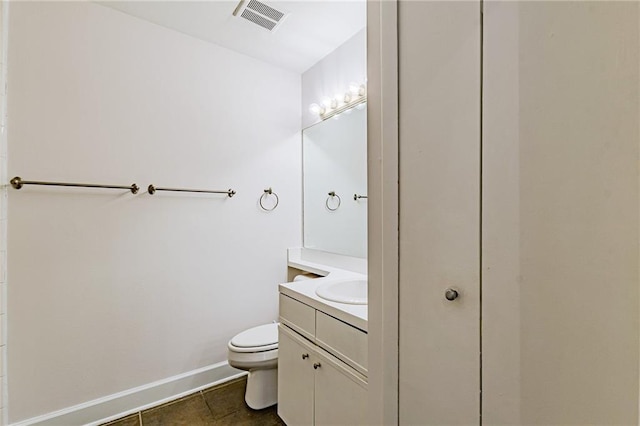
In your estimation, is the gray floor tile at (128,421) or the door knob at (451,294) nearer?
the door knob at (451,294)

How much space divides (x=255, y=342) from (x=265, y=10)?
194 centimetres

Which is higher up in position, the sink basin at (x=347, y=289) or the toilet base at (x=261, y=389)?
the sink basin at (x=347, y=289)

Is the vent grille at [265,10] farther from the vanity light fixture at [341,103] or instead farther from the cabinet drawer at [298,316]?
the cabinet drawer at [298,316]

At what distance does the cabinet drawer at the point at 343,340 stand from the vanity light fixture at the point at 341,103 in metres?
1.34

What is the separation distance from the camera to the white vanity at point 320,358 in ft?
3.69

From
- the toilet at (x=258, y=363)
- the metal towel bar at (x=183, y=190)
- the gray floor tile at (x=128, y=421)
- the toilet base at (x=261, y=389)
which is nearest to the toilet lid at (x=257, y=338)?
the toilet at (x=258, y=363)

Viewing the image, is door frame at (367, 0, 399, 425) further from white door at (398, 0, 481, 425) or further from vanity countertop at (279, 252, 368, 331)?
vanity countertop at (279, 252, 368, 331)

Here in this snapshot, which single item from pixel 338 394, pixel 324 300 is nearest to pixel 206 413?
pixel 338 394

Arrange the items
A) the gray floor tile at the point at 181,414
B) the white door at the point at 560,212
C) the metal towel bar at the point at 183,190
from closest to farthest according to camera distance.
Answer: the white door at the point at 560,212 → the gray floor tile at the point at 181,414 → the metal towel bar at the point at 183,190

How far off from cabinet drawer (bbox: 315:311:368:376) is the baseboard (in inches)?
46.2

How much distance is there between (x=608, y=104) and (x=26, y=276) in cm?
226

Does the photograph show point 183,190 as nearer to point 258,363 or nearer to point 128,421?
point 258,363

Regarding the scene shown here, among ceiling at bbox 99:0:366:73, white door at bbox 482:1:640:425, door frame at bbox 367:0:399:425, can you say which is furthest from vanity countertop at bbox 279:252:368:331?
ceiling at bbox 99:0:366:73

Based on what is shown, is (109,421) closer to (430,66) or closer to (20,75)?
(20,75)
